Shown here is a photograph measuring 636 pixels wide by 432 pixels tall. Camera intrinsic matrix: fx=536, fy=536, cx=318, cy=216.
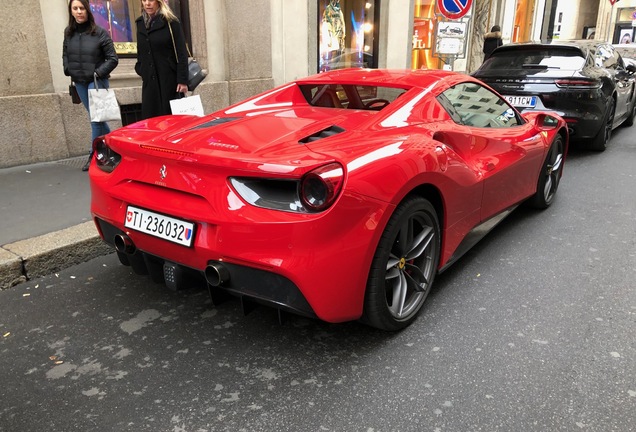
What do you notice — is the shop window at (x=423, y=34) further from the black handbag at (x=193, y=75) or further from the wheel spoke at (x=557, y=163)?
the wheel spoke at (x=557, y=163)

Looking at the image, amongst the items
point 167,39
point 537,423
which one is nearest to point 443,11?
point 167,39

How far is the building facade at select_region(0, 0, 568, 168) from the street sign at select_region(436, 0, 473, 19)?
21 centimetres

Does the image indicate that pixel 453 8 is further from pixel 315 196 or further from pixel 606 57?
pixel 315 196

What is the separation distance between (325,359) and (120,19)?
6815mm

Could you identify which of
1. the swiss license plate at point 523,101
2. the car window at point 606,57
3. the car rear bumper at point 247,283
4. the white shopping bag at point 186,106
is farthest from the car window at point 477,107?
the car window at point 606,57

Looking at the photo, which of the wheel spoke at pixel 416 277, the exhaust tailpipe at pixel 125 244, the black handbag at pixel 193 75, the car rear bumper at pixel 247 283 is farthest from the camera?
the black handbag at pixel 193 75

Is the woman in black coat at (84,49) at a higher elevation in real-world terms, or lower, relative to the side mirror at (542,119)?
higher

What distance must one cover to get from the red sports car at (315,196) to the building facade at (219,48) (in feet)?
Result: 12.2

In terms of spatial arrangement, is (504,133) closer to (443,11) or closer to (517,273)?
(517,273)

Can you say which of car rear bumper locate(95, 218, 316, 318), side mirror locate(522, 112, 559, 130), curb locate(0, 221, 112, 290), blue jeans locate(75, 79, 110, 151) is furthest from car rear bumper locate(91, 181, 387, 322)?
blue jeans locate(75, 79, 110, 151)

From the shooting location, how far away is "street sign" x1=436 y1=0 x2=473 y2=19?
26.0 ft

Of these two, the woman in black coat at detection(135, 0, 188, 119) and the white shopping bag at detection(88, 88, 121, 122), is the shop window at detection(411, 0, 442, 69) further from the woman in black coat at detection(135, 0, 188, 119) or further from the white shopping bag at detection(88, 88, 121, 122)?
the white shopping bag at detection(88, 88, 121, 122)

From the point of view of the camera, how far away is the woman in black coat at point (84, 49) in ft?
18.6

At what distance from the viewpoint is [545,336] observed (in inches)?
113
